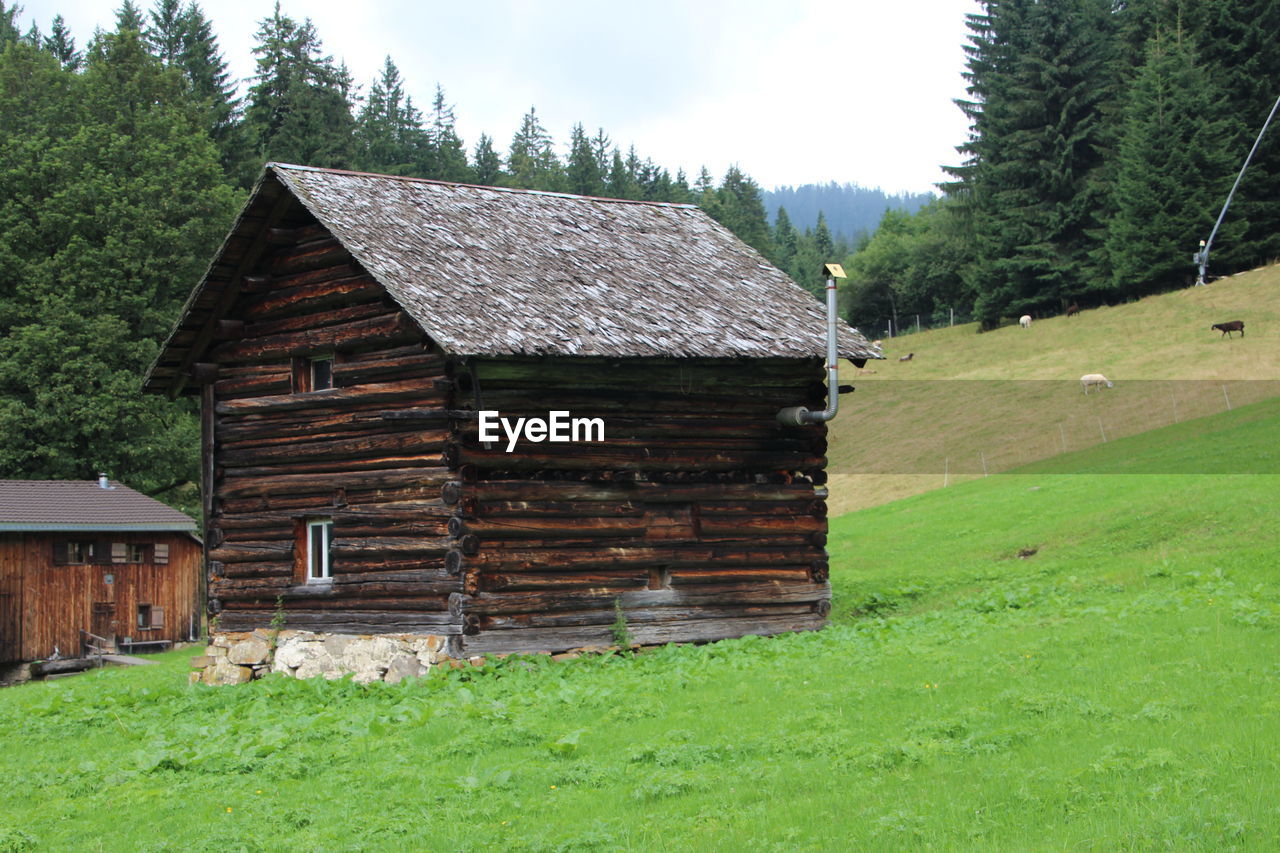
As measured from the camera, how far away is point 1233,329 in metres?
53.8

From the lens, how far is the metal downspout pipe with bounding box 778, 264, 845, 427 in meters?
19.2

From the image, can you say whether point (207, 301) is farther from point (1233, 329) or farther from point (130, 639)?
point (1233, 329)

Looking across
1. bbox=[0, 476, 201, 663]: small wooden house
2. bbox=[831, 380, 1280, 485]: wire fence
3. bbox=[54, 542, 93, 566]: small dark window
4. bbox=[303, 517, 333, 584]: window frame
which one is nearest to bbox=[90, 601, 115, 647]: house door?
bbox=[0, 476, 201, 663]: small wooden house

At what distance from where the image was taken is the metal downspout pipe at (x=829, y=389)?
19.2m

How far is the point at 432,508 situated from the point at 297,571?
324 cm

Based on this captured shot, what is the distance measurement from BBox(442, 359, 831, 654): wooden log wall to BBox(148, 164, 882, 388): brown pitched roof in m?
0.62

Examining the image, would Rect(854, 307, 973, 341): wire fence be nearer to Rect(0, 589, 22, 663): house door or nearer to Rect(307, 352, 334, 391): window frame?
Rect(0, 589, 22, 663): house door

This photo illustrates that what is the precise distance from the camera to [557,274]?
1977cm

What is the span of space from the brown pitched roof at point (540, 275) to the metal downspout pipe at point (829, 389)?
481 millimetres

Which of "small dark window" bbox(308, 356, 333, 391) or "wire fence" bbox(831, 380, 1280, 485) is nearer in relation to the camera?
"small dark window" bbox(308, 356, 333, 391)

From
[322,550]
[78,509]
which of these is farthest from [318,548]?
[78,509]

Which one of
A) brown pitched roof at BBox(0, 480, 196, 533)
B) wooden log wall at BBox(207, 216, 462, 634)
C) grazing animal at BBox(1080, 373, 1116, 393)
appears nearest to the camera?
wooden log wall at BBox(207, 216, 462, 634)

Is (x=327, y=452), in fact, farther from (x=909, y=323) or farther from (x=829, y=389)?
(x=909, y=323)

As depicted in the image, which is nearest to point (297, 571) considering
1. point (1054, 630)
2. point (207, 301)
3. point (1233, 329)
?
point (207, 301)
